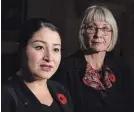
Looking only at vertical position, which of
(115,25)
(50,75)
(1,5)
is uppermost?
(1,5)

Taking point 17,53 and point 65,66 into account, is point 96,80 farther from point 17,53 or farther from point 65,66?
point 17,53

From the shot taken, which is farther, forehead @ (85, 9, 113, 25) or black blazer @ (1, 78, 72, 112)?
forehead @ (85, 9, 113, 25)

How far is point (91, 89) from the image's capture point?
358cm

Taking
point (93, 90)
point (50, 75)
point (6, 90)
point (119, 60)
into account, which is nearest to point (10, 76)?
point (6, 90)

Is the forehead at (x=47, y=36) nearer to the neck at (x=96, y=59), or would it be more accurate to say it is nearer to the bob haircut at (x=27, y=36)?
the bob haircut at (x=27, y=36)

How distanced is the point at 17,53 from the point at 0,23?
0.38 m

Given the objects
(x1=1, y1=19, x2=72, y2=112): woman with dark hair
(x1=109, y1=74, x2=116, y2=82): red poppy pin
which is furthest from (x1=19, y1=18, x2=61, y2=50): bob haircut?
(x1=109, y1=74, x2=116, y2=82): red poppy pin

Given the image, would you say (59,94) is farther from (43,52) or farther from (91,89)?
(43,52)

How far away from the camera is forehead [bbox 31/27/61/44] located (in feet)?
11.3

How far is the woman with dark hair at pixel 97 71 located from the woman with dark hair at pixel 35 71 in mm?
162

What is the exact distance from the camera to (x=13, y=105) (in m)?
3.39

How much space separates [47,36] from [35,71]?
0.41m

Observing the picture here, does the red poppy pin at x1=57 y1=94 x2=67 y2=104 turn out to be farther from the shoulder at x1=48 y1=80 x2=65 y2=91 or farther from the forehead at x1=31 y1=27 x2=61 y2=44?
the forehead at x1=31 y1=27 x2=61 y2=44

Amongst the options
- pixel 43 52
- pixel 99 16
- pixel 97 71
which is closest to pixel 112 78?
pixel 97 71
